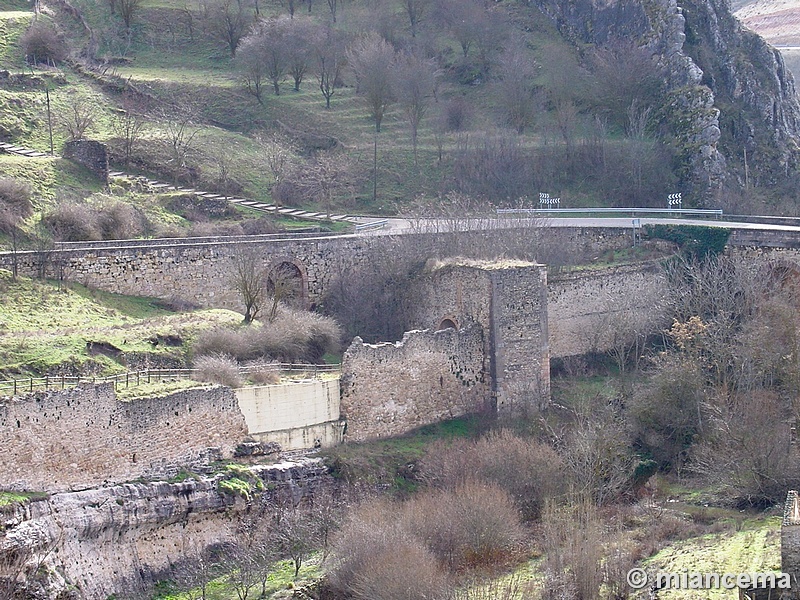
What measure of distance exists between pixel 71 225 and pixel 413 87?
18940 mm

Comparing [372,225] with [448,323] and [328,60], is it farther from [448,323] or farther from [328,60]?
[328,60]

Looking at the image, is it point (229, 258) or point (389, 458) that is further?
point (229, 258)

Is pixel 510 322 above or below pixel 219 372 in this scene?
above

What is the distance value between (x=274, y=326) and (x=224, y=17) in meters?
28.2

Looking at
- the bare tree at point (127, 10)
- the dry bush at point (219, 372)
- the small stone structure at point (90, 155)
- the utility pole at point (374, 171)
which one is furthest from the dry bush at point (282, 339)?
the bare tree at point (127, 10)

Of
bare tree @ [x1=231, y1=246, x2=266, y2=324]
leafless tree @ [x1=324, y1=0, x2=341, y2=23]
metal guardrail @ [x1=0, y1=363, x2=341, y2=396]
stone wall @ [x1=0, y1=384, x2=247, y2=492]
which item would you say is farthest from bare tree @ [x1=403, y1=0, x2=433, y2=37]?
stone wall @ [x1=0, y1=384, x2=247, y2=492]

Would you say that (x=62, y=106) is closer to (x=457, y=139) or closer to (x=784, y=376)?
(x=457, y=139)

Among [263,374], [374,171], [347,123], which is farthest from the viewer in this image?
[347,123]

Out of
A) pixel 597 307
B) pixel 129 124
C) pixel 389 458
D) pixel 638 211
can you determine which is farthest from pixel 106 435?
pixel 638 211

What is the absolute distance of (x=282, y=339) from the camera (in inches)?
1356

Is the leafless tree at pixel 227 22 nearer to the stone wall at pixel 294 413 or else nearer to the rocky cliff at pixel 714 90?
the rocky cliff at pixel 714 90

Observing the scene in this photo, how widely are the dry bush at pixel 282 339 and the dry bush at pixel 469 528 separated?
20.1 ft

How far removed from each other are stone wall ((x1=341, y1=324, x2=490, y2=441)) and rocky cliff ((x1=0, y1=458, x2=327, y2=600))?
354 cm

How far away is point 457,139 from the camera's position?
5294 cm
